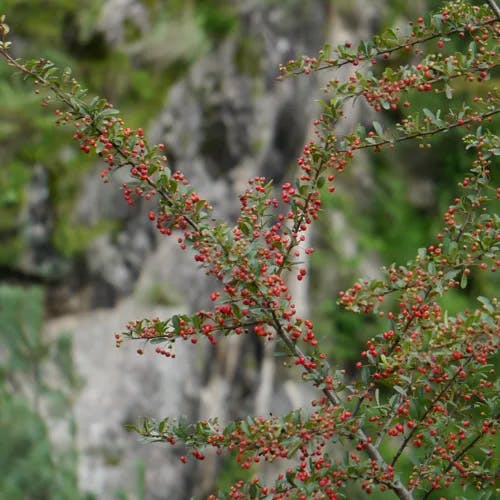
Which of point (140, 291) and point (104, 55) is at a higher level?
point (104, 55)

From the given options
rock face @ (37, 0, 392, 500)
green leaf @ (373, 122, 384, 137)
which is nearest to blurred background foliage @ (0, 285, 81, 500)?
rock face @ (37, 0, 392, 500)

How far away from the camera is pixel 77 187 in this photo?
288 inches

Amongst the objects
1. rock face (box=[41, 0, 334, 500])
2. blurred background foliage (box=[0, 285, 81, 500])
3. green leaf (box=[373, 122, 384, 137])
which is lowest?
green leaf (box=[373, 122, 384, 137])

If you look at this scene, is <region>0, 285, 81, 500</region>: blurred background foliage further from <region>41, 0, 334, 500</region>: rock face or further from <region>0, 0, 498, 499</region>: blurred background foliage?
<region>41, 0, 334, 500</region>: rock face

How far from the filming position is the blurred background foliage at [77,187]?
4.73 meters

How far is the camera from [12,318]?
5.03 meters

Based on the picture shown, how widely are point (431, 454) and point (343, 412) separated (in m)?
0.29

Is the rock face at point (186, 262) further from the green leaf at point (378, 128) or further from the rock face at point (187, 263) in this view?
the green leaf at point (378, 128)

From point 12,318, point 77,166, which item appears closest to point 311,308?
point 77,166

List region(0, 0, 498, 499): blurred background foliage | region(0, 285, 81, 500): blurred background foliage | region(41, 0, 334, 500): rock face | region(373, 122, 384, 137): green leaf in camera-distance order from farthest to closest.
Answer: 1. region(41, 0, 334, 500): rock face
2. region(0, 0, 498, 499): blurred background foliage
3. region(0, 285, 81, 500): blurred background foliage
4. region(373, 122, 384, 137): green leaf

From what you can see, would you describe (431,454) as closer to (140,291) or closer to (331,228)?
(140,291)

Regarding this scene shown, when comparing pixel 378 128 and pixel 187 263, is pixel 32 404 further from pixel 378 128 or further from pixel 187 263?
pixel 378 128

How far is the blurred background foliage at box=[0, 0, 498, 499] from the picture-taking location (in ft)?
15.5

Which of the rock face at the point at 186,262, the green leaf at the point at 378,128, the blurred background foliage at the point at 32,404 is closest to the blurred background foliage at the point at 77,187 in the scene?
the blurred background foliage at the point at 32,404
